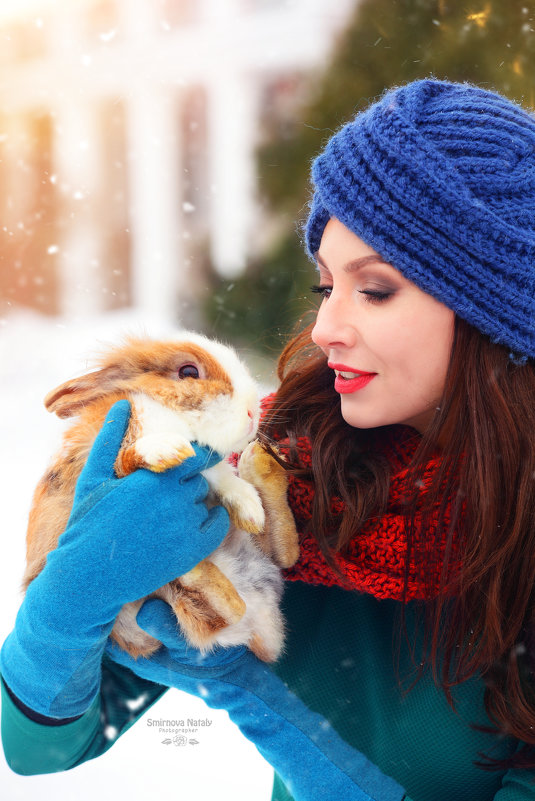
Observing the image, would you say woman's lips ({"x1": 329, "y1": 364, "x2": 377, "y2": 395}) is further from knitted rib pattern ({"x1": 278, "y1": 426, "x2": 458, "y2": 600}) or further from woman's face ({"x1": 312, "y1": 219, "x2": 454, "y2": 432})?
knitted rib pattern ({"x1": 278, "y1": 426, "x2": 458, "y2": 600})

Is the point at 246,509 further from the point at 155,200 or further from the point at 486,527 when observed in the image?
the point at 155,200

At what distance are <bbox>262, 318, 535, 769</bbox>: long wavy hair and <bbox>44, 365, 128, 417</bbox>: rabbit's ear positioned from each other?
65 centimetres

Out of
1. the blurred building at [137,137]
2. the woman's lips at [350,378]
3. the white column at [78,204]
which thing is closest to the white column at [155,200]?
the blurred building at [137,137]

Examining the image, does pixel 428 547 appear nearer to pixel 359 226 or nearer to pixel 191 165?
pixel 359 226

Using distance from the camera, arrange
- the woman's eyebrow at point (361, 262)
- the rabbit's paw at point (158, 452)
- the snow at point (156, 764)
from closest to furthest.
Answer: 1. the rabbit's paw at point (158, 452)
2. the woman's eyebrow at point (361, 262)
3. the snow at point (156, 764)

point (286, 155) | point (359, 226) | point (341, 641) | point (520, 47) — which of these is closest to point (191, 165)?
point (286, 155)

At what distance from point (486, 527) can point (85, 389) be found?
0.97m

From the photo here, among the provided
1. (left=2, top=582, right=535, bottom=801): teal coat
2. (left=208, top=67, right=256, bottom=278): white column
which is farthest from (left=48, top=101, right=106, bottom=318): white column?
(left=2, top=582, right=535, bottom=801): teal coat

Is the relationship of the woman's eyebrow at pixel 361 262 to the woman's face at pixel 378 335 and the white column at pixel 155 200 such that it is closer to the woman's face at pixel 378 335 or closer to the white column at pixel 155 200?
the woman's face at pixel 378 335

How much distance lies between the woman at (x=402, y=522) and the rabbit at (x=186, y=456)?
59mm

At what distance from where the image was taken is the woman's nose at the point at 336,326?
5.26ft

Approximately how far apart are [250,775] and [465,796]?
4.23 feet

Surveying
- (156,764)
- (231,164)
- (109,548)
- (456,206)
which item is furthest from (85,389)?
(231,164)

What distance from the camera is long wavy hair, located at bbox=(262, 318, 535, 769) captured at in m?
1.58
